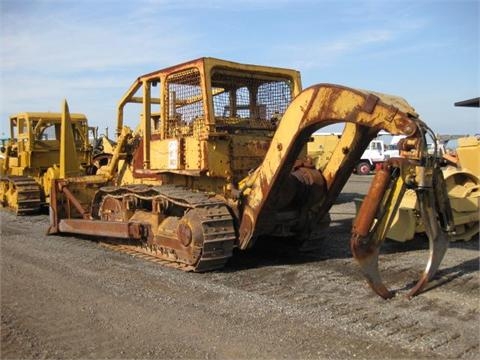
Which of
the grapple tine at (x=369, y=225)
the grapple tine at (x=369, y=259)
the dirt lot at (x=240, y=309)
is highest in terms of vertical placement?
the grapple tine at (x=369, y=225)

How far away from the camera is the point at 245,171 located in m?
6.81

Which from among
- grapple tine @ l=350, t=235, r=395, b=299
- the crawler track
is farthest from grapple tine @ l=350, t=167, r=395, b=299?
the crawler track

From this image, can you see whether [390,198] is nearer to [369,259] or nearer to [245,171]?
[369,259]

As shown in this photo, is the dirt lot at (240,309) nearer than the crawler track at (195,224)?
Yes

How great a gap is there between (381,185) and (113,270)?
347cm

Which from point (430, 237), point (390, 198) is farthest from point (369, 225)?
point (430, 237)

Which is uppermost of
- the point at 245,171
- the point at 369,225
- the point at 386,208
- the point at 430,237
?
the point at 245,171

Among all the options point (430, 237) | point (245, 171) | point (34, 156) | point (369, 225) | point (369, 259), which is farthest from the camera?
point (34, 156)

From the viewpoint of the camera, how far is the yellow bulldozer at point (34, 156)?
1271 centimetres

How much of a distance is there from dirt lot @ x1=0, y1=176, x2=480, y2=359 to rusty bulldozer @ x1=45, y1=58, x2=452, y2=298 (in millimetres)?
408

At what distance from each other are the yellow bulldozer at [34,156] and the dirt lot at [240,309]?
5.64 meters

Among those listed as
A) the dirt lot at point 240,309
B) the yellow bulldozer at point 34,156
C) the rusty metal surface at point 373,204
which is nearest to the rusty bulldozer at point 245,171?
the rusty metal surface at point 373,204

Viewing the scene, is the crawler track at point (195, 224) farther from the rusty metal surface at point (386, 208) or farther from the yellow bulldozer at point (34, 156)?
the yellow bulldozer at point (34, 156)

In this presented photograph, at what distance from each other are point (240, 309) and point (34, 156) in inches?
405
